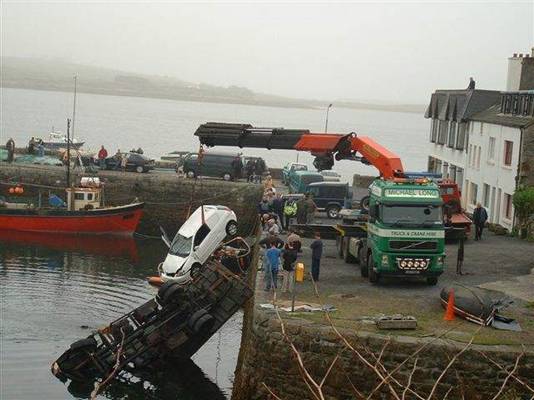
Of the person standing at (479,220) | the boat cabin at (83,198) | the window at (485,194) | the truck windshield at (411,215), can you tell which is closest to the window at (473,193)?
the window at (485,194)

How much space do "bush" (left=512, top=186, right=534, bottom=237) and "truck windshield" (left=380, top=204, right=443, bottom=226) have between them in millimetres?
11655

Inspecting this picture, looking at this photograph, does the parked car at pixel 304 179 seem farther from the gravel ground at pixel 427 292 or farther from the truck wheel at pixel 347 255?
the truck wheel at pixel 347 255

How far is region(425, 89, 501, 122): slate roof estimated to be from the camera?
4700 cm

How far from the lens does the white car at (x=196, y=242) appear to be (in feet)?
107

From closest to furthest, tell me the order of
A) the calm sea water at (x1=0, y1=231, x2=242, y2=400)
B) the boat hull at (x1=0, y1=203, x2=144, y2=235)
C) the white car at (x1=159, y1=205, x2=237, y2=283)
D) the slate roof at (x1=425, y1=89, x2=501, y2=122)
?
the calm sea water at (x1=0, y1=231, x2=242, y2=400) → the white car at (x1=159, y1=205, x2=237, y2=283) → the boat hull at (x1=0, y1=203, x2=144, y2=235) → the slate roof at (x1=425, y1=89, x2=501, y2=122)

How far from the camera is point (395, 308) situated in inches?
867

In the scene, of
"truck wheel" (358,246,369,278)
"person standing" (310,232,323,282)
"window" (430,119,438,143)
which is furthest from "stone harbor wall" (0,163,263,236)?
"person standing" (310,232,323,282)

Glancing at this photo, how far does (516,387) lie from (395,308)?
4.35 metres

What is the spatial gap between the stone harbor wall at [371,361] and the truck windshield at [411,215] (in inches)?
234

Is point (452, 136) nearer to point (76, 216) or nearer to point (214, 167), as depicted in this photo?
point (214, 167)

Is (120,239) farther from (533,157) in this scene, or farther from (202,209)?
(533,157)

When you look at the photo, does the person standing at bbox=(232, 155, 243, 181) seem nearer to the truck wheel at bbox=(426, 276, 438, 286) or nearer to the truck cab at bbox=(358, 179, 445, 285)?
the truck cab at bbox=(358, 179, 445, 285)

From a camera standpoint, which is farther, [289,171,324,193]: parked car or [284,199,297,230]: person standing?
[289,171,324,193]: parked car

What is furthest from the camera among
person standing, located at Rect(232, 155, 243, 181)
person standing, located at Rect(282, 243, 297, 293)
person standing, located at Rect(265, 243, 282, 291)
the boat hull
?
person standing, located at Rect(232, 155, 243, 181)
